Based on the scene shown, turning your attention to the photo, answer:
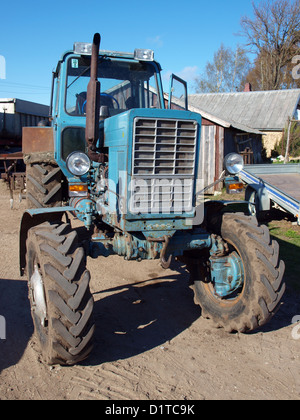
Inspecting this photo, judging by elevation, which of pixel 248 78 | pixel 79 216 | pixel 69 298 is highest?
pixel 248 78

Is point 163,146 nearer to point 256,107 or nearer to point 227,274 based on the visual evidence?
point 227,274

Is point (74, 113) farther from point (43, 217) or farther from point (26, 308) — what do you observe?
point (26, 308)

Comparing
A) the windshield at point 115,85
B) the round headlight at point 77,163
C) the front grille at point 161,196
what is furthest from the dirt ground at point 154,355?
the windshield at point 115,85

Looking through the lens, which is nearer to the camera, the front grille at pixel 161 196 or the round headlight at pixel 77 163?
the front grille at pixel 161 196

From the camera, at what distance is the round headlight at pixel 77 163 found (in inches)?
157

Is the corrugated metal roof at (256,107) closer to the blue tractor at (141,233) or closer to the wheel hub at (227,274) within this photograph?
the blue tractor at (141,233)

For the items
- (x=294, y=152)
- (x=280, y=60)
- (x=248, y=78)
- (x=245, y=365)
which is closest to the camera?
(x=245, y=365)

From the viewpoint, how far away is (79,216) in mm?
4574

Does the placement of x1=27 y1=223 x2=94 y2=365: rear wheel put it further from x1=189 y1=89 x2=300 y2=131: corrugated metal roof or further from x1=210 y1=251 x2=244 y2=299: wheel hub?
x1=189 y1=89 x2=300 y2=131: corrugated metal roof

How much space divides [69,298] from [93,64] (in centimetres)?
212

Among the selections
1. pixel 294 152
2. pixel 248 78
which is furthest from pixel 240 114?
pixel 248 78

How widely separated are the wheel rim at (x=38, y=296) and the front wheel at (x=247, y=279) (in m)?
1.82

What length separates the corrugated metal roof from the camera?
2473 cm
